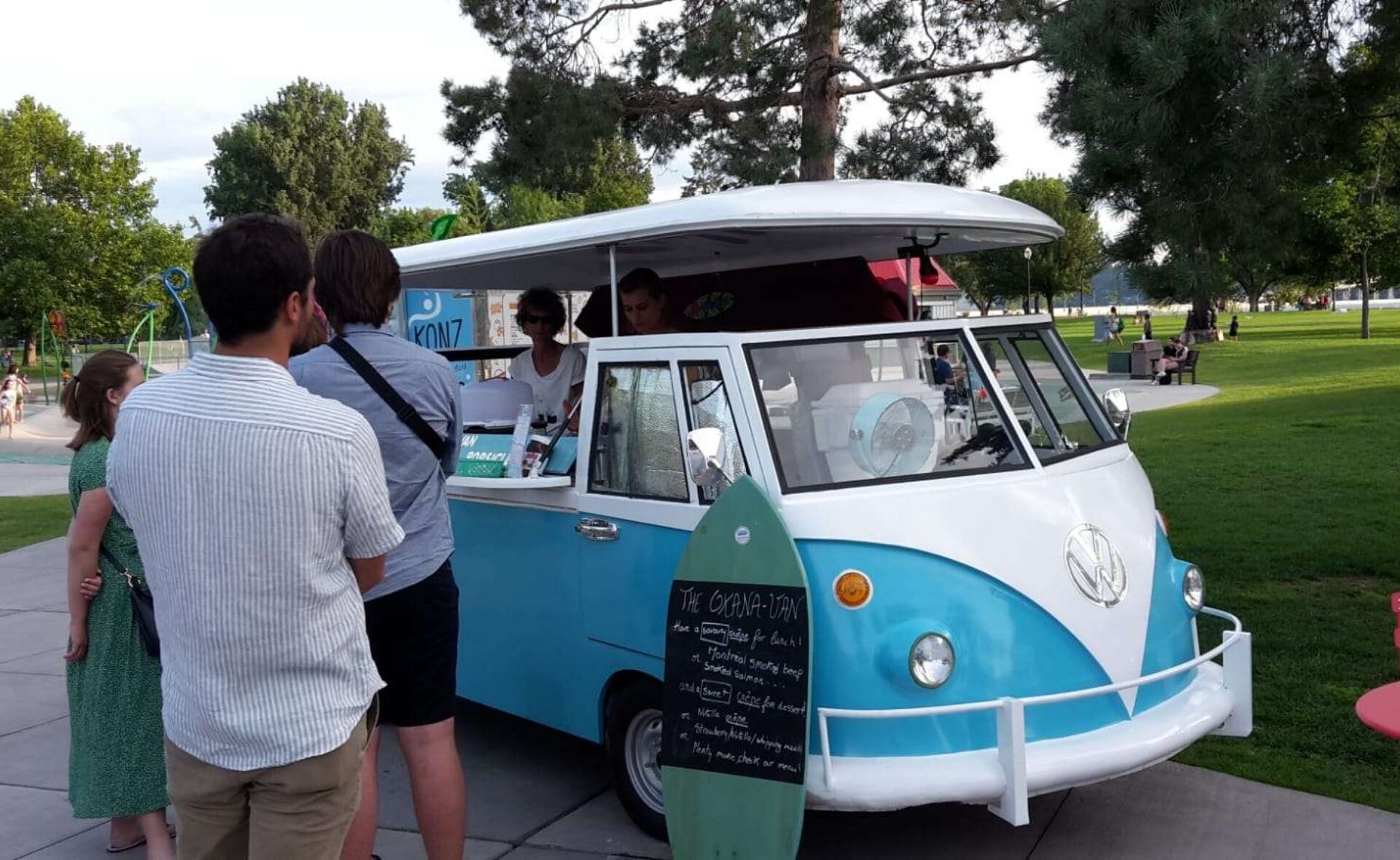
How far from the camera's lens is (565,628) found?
4.93m

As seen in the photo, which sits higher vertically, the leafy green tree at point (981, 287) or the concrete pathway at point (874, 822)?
the leafy green tree at point (981, 287)

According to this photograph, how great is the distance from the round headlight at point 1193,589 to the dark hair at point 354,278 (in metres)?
2.96

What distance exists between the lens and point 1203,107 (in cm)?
596

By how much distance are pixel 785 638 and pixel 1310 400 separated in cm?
1983

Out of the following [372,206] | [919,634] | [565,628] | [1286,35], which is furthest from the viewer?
[372,206]

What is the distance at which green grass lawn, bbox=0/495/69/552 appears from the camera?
43.7ft

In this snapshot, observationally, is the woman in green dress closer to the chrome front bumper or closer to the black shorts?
the black shorts

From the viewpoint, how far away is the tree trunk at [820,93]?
42.1ft

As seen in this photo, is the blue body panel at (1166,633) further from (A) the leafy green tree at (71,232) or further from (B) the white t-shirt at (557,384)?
(A) the leafy green tree at (71,232)

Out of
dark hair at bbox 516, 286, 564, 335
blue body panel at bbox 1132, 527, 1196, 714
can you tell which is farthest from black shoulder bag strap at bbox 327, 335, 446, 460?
blue body panel at bbox 1132, 527, 1196, 714

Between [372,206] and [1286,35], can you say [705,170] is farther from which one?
[372,206]

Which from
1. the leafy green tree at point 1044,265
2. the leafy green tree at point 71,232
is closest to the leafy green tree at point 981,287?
the leafy green tree at point 1044,265

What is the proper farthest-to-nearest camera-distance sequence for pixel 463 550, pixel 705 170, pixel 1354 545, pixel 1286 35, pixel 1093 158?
pixel 705 170 → pixel 1354 545 → pixel 1093 158 → pixel 1286 35 → pixel 463 550

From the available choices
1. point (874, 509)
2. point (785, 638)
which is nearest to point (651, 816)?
point (785, 638)
